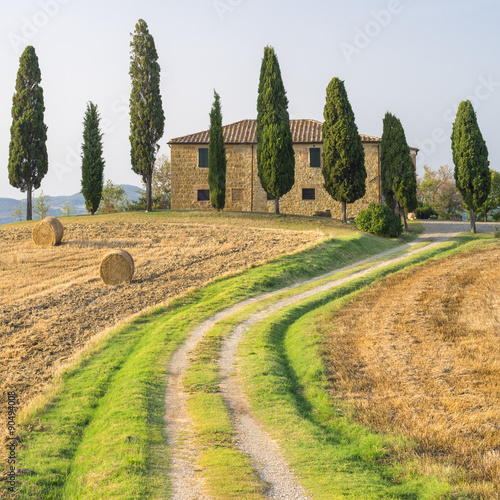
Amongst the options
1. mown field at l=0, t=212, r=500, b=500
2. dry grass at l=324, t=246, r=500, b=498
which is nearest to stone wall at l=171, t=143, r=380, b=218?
mown field at l=0, t=212, r=500, b=500

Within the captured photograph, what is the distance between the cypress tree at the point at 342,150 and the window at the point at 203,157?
Result: 40.8 feet

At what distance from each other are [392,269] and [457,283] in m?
4.46

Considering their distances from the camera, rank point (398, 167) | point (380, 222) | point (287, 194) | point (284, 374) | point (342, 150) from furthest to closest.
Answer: point (287, 194)
point (398, 167)
point (342, 150)
point (380, 222)
point (284, 374)

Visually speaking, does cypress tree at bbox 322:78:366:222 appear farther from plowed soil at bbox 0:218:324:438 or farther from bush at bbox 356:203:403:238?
plowed soil at bbox 0:218:324:438

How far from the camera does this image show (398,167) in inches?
1615

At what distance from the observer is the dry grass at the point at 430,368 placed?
8.45m

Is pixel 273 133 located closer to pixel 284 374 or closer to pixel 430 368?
pixel 284 374

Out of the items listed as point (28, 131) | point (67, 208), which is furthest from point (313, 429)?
point (67, 208)

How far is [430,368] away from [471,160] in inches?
1235

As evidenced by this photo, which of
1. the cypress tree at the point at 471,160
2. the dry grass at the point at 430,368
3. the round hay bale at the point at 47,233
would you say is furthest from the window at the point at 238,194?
the dry grass at the point at 430,368

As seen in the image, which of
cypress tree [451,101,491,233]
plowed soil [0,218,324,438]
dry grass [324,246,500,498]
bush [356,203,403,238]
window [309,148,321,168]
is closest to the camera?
dry grass [324,246,500,498]

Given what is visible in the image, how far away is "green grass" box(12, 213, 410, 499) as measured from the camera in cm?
748

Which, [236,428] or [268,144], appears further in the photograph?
[268,144]

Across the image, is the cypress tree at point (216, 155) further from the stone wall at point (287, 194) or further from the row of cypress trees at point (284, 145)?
the stone wall at point (287, 194)
